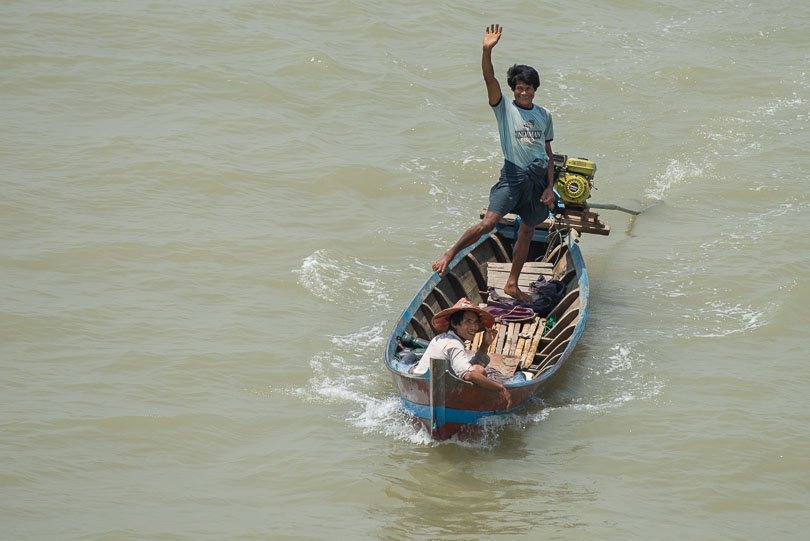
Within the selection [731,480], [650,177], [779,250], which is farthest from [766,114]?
[731,480]

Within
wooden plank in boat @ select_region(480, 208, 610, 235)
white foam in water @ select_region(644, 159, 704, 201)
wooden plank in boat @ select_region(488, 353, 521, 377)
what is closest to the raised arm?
wooden plank in boat @ select_region(480, 208, 610, 235)

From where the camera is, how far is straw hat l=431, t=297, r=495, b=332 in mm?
7750

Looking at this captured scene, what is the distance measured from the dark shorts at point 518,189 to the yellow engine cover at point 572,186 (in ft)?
2.65

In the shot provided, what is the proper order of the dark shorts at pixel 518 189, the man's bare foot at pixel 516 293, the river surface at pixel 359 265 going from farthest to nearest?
the man's bare foot at pixel 516 293 → the dark shorts at pixel 518 189 → the river surface at pixel 359 265

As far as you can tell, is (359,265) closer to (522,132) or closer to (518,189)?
(518,189)

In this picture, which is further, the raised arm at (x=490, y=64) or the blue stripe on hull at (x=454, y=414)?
the raised arm at (x=490, y=64)

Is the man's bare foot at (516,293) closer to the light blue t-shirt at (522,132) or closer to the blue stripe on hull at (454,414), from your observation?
the light blue t-shirt at (522,132)

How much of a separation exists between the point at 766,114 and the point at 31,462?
1210cm

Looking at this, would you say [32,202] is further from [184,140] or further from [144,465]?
Result: [144,465]

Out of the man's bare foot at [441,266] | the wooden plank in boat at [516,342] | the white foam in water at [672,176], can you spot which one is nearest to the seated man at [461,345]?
the man's bare foot at [441,266]

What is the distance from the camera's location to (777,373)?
9.49m

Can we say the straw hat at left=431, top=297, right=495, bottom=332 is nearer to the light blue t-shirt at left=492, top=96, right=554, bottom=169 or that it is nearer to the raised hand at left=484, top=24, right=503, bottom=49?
the light blue t-shirt at left=492, top=96, right=554, bottom=169

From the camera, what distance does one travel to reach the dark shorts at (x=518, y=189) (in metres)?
9.53

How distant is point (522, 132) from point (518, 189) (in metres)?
0.52
